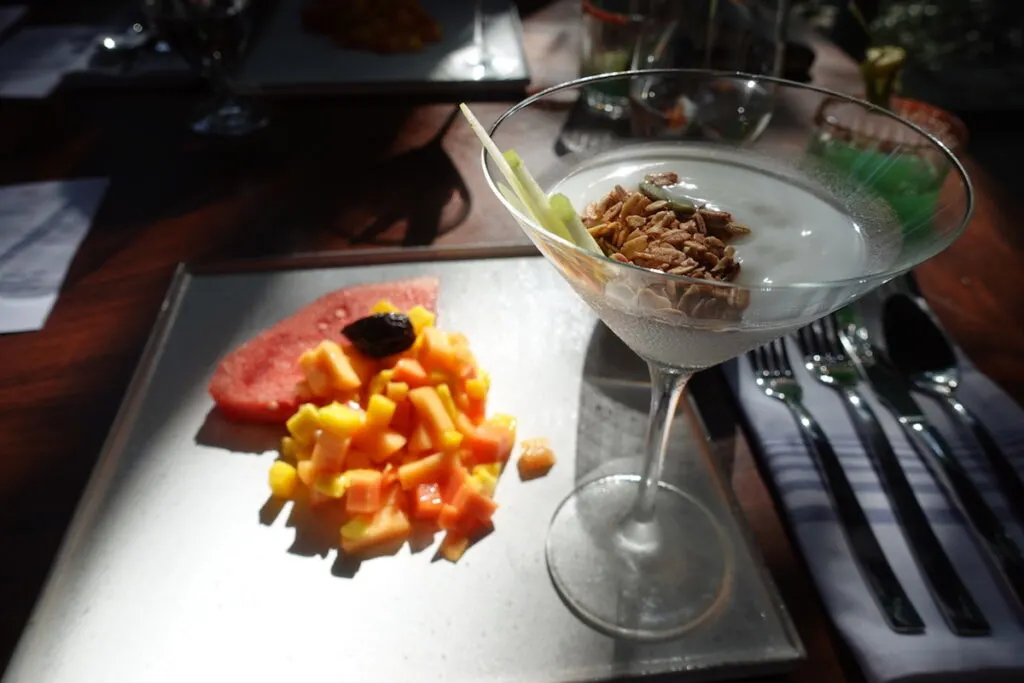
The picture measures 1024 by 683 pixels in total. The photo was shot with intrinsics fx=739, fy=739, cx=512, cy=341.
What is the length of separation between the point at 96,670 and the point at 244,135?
994 millimetres

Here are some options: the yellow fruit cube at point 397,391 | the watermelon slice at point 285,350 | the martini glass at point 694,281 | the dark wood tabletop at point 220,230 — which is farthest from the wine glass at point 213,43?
the yellow fruit cube at point 397,391

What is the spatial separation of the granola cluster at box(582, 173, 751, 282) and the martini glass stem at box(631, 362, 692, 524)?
0.42 ft

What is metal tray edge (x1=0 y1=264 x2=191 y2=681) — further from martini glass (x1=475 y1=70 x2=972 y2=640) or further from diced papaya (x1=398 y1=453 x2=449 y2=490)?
martini glass (x1=475 y1=70 x2=972 y2=640)

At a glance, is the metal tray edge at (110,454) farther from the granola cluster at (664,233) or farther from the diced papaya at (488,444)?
the granola cluster at (664,233)

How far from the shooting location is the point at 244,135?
135 centimetres

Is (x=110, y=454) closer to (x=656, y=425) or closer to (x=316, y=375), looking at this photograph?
(x=316, y=375)

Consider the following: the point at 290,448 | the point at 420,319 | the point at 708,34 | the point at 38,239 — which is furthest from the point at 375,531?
the point at 708,34

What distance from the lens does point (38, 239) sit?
109 centimetres

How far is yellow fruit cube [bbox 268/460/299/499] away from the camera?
73 centimetres

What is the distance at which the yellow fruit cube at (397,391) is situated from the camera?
0.77m

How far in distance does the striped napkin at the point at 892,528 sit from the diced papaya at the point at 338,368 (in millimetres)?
426

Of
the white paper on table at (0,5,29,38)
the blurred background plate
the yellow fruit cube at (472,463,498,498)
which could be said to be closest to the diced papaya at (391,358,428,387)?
the yellow fruit cube at (472,463,498,498)

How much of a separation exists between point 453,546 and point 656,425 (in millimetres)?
223

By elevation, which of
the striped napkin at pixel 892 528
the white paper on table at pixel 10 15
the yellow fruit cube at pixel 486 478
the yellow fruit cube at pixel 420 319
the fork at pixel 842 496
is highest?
the white paper on table at pixel 10 15
